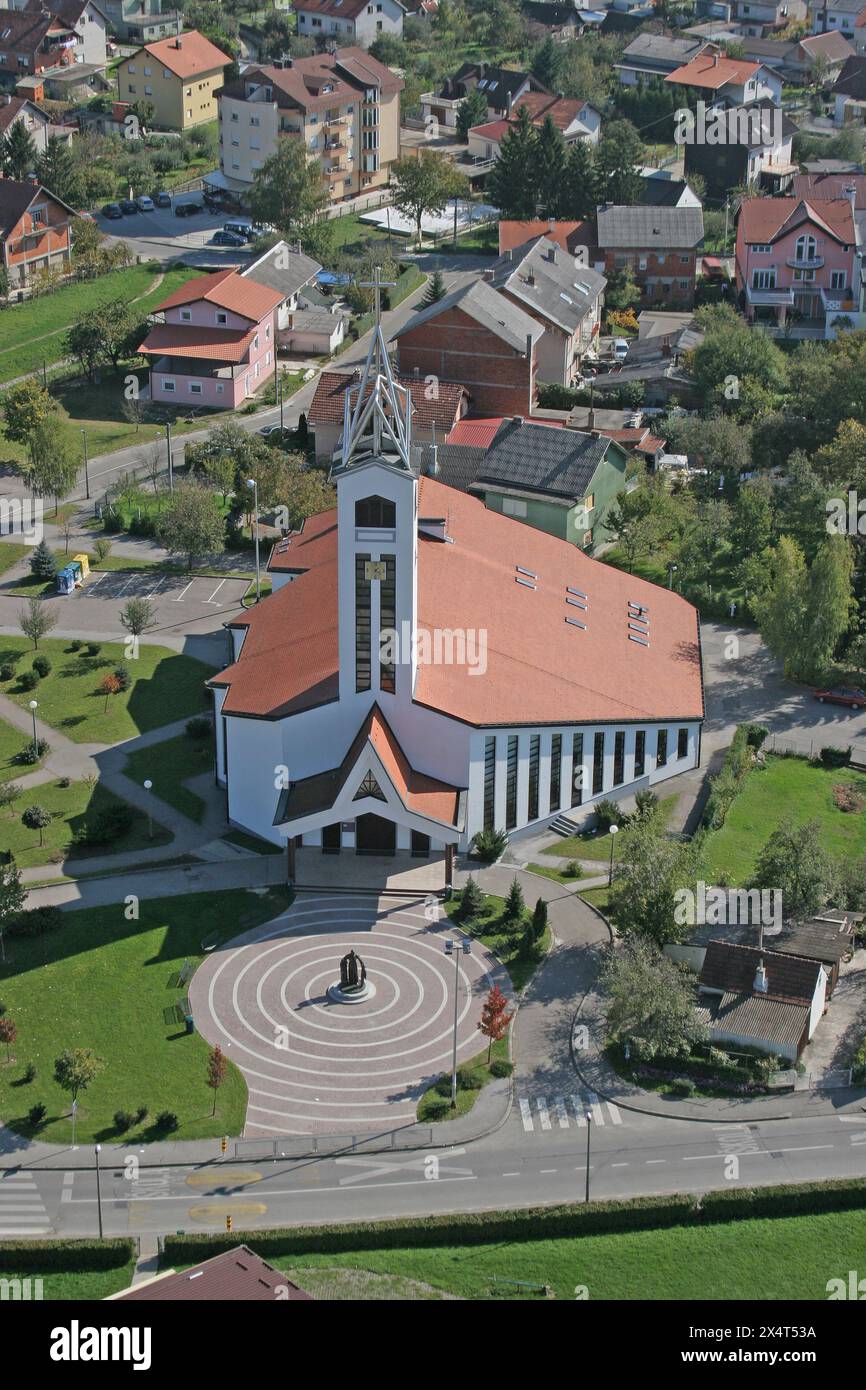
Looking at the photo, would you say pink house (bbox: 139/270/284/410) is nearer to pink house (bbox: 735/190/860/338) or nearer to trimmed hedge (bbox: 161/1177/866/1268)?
pink house (bbox: 735/190/860/338)

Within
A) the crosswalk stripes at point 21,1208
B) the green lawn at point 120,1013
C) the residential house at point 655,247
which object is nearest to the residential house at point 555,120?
the residential house at point 655,247

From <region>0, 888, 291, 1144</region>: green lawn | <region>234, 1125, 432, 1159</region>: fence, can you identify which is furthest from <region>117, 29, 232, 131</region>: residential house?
<region>234, 1125, 432, 1159</region>: fence

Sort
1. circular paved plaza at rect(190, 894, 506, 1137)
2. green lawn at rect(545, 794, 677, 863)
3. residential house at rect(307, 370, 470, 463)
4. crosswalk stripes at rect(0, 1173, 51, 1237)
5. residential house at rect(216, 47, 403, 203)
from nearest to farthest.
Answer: crosswalk stripes at rect(0, 1173, 51, 1237), circular paved plaza at rect(190, 894, 506, 1137), green lawn at rect(545, 794, 677, 863), residential house at rect(307, 370, 470, 463), residential house at rect(216, 47, 403, 203)

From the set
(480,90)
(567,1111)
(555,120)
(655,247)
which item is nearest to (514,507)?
(567,1111)

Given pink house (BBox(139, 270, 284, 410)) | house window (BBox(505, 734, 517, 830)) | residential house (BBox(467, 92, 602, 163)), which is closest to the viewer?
house window (BBox(505, 734, 517, 830))

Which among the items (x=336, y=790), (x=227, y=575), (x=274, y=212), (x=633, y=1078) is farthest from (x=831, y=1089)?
(x=274, y=212)

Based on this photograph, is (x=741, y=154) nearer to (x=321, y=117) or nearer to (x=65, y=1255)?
(x=321, y=117)

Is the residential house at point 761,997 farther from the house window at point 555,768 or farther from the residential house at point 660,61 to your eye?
the residential house at point 660,61
